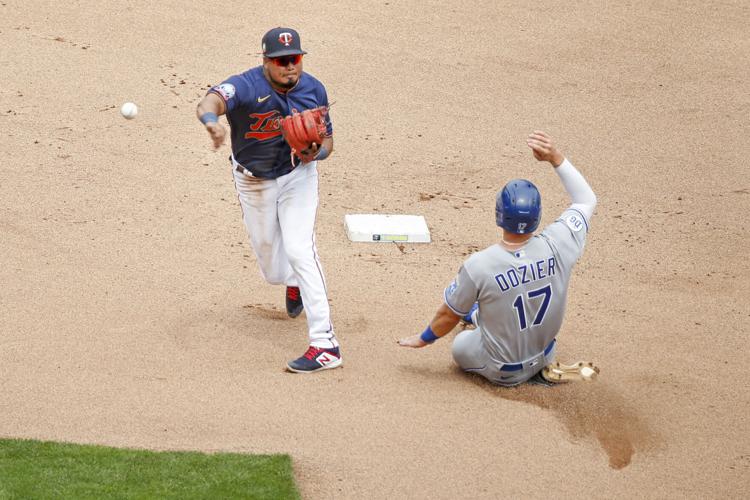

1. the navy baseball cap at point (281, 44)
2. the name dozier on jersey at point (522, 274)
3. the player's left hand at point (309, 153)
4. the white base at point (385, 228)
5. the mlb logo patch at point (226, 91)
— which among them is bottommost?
the white base at point (385, 228)

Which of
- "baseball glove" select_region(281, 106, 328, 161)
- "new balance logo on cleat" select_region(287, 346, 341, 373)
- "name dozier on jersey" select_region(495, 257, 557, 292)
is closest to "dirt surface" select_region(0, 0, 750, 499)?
"new balance logo on cleat" select_region(287, 346, 341, 373)

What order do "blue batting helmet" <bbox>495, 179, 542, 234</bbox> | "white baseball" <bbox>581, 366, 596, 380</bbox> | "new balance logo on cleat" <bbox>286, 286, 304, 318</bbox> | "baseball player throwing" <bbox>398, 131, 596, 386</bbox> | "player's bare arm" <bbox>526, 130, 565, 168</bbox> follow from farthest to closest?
"new balance logo on cleat" <bbox>286, 286, 304, 318</bbox>
"white baseball" <bbox>581, 366, 596, 380</bbox>
"player's bare arm" <bbox>526, 130, 565, 168</bbox>
"baseball player throwing" <bbox>398, 131, 596, 386</bbox>
"blue batting helmet" <bbox>495, 179, 542, 234</bbox>

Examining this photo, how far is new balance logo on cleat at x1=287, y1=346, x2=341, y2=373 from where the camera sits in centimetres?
701

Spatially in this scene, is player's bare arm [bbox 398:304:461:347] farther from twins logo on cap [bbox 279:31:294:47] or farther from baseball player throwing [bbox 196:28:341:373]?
twins logo on cap [bbox 279:31:294:47]

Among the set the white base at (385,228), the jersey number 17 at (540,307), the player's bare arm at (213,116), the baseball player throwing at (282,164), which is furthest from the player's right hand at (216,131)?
the white base at (385,228)

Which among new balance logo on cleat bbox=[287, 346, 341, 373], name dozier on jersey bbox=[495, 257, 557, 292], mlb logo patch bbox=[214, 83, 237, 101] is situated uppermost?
mlb logo patch bbox=[214, 83, 237, 101]

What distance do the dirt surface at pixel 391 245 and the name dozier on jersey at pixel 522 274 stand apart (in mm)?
A: 781

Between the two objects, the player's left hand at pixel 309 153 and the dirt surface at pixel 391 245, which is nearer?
the dirt surface at pixel 391 245

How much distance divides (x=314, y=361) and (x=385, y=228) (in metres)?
2.74

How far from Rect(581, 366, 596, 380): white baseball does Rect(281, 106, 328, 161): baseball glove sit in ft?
7.03

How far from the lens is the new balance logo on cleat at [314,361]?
701 cm

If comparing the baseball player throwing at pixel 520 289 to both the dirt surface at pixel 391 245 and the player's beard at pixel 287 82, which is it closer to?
the dirt surface at pixel 391 245

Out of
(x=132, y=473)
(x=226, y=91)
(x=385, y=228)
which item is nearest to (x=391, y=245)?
(x=385, y=228)

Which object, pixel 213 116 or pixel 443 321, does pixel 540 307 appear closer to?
pixel 443 321
